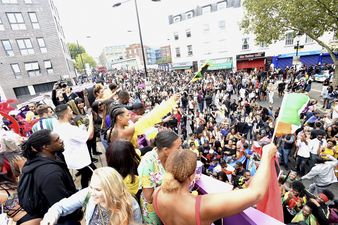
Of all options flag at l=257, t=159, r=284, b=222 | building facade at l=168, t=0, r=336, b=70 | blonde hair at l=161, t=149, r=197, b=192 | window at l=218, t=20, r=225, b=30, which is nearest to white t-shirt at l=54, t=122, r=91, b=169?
blonde hair at l=161, t=149, r=197, b=192

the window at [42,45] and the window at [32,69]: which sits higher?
the window at [42,45]

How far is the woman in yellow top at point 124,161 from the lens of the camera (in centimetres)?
208

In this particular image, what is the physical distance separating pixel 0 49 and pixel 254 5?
25191 mm

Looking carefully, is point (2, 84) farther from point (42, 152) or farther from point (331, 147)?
point (331, 147)

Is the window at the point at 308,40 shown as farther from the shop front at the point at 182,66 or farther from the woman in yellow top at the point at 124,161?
the woman in yellow top at the point at 124,161

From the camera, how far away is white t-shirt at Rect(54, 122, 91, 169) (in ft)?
9.14

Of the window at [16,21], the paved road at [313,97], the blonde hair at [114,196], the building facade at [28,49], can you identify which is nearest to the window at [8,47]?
the building facade at [28,49]

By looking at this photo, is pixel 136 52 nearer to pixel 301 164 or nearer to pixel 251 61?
pixel 251 61

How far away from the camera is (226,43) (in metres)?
27.8

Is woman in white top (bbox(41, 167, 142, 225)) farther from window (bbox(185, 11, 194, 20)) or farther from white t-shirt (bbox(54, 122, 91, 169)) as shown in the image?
window (bbox(185, 11, 194, 20))

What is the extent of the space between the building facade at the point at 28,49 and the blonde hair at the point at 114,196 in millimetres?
25270

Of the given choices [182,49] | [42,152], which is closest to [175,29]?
[182,49]

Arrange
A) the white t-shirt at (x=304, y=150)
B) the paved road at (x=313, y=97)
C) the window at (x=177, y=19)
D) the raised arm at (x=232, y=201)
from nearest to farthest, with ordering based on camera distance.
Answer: the raised arm at (x=232, y=201), the white t-shirt at (x=304, y=150), the paved road at (x=313, y=97), the window at (x=177, y=19)

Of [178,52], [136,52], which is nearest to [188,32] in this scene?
[178,52]
